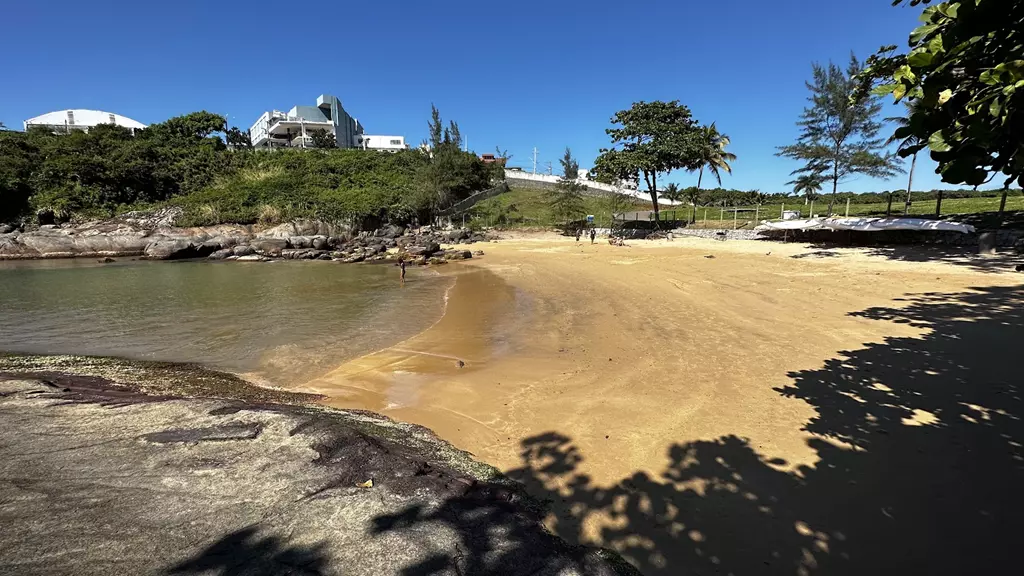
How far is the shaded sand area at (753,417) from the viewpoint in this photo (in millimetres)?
3359

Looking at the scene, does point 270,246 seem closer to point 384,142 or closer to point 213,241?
point 213,241

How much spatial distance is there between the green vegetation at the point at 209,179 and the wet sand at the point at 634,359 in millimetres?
30824

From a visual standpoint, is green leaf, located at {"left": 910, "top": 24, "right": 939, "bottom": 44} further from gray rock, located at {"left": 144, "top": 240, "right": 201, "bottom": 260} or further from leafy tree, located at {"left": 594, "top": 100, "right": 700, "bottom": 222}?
gray rock, located at {"left": 144, "top": 240, "right": 201, "bottom": 260}

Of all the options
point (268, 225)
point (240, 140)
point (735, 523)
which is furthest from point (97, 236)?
point (735, 523)

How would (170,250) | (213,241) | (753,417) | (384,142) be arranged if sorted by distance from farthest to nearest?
(384,142) < (213,241) < (170,250) < (753,417)

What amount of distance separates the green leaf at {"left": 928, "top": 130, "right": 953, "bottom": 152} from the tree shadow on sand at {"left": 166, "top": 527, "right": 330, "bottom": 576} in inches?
165

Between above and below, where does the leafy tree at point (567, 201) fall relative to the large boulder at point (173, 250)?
above

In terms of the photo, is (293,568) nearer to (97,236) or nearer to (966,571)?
(966,571)

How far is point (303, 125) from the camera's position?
66750 millimetres

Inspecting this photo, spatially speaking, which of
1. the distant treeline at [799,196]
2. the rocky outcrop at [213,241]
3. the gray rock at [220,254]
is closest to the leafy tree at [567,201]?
the rocky outcrop at [213,241]

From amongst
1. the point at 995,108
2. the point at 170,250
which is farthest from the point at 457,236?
the point at 995,108

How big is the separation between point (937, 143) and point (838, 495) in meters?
3.00

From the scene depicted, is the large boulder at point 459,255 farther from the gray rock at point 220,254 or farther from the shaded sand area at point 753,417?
the gray rock at point 220,254

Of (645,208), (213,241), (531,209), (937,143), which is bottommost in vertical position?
(213,241)
